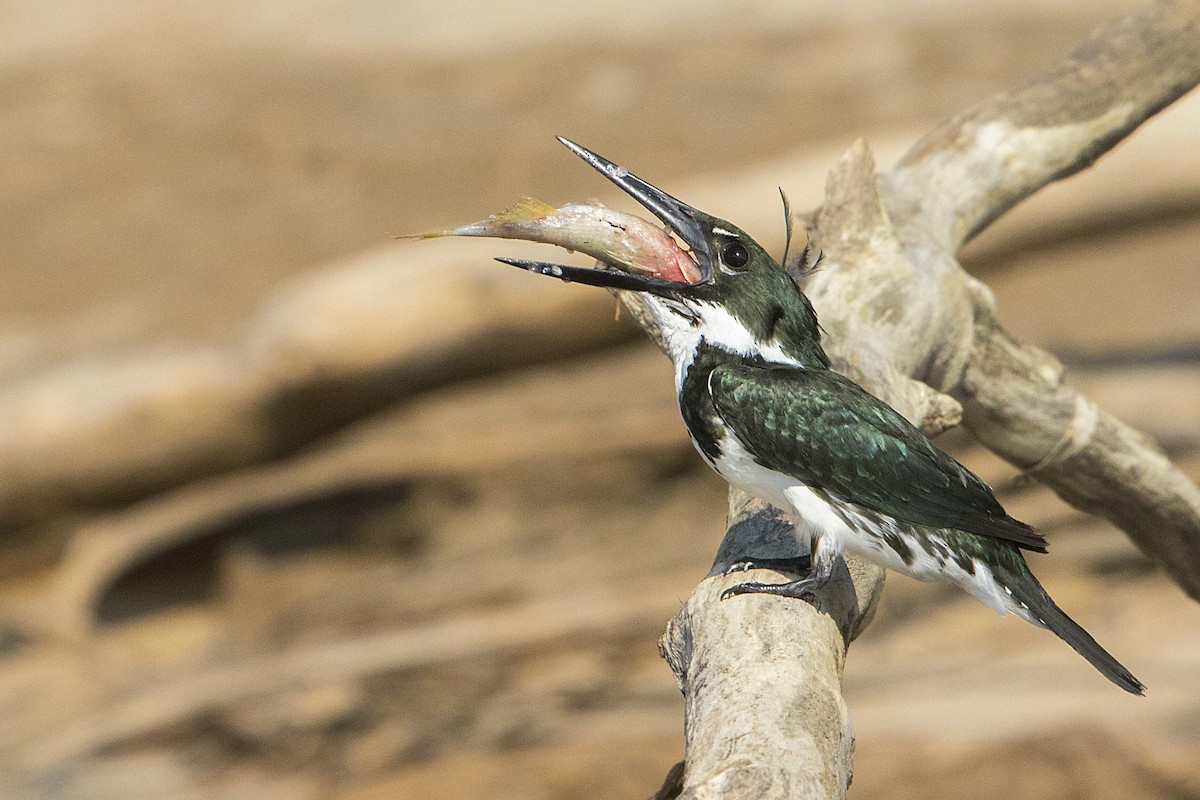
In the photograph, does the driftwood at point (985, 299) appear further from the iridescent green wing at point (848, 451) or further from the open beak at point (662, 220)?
the open beak at point (662, 220)

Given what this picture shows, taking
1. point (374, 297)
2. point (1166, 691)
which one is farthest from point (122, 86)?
point (1166, 691)

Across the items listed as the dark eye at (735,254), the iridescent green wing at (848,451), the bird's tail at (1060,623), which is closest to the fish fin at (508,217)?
the dark eye at (735,254)

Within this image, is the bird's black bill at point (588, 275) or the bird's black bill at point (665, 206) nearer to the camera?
the bird's black bill at point (588, 275)

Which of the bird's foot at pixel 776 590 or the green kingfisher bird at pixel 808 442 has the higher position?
the green kingfisher bird at pixel 808 442

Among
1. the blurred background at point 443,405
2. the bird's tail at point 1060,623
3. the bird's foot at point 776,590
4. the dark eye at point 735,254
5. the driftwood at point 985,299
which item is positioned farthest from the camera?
the blurred background at point 443,405

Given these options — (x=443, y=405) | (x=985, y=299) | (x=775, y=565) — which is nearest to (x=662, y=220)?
(x=775, y=565)

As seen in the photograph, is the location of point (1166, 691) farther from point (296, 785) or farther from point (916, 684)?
point (296, 785)
